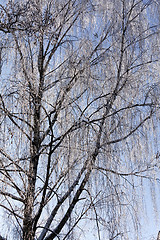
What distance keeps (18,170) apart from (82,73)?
95cm

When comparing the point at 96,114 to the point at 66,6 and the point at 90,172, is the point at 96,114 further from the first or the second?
the point at 66,6

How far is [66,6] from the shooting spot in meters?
3.32

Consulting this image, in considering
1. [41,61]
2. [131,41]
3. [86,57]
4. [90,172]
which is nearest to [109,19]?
[131,41]

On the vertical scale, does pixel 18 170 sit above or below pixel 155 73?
below

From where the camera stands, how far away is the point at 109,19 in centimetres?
303

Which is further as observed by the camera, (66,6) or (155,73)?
(66,6)

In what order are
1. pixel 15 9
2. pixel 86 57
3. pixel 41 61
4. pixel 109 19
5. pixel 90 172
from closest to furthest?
pixel 90 172 → pixel 15 9 → pixel 86 57 → pixel 109 19 → pixel 41 61

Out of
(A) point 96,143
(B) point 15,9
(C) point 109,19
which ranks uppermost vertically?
(C) point 109,19

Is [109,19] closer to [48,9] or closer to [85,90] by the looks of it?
[48,9]

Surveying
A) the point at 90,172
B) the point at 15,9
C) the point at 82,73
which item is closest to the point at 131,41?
the point at 82,73

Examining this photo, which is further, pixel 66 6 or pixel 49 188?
pixel 66 6

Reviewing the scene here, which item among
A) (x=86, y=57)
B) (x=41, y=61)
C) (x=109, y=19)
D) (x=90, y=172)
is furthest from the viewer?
(x=41, y=61)

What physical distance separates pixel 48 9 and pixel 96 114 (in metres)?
1.16

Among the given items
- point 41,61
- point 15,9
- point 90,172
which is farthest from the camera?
point 41,61
